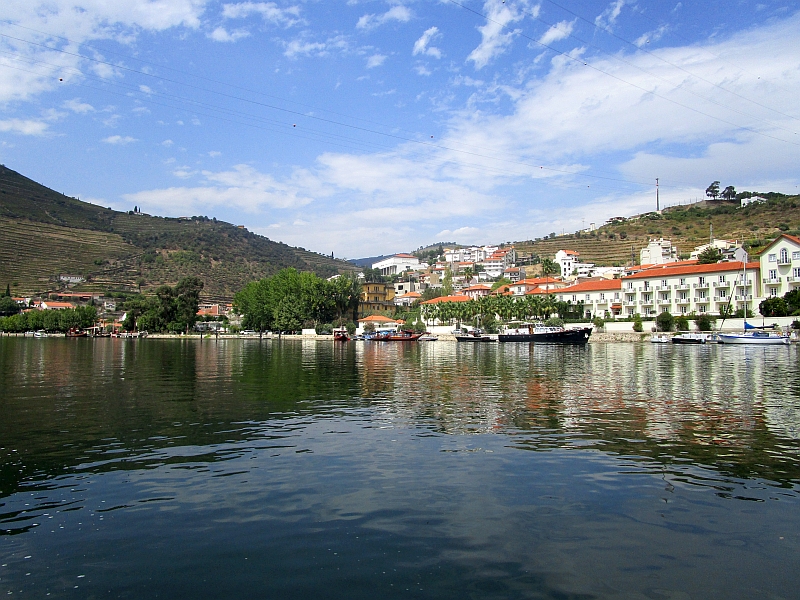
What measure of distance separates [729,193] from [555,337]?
132 m

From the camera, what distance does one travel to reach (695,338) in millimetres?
65500

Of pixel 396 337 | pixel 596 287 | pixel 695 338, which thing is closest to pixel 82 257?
pixel 396 337

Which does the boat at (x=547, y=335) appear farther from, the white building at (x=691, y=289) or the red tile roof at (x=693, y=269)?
the red tile roof at (x=693, y=269)

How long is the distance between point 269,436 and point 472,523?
704 centimetres

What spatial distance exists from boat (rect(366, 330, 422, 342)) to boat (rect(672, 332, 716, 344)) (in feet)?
133

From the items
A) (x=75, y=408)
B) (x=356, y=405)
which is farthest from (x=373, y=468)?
(x=75, y=408)

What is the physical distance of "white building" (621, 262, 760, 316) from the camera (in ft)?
248

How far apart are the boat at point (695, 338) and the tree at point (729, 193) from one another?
420 feet

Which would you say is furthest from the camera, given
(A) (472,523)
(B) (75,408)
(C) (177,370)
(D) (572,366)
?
(D) (572,366)

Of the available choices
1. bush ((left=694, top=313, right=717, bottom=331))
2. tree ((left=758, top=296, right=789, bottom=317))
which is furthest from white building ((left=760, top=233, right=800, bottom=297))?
bush ((left=694, top=313, right=717, bottom=331))

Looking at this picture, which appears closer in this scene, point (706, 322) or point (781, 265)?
point (781, 265)

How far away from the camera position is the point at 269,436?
45.0 feet

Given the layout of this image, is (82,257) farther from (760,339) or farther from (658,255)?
(760,339)

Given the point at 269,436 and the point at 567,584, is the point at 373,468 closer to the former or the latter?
the point at 269,436
